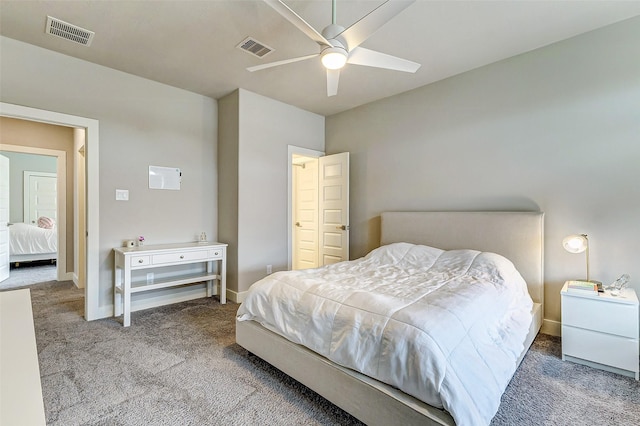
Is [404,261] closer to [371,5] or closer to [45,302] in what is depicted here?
[371,5]

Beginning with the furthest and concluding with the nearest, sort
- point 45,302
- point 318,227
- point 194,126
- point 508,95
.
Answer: point 318,227
point 194,126
point 45,302
point 508,95

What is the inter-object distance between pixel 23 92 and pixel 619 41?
5.55 m

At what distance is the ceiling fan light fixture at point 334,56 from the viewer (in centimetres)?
200

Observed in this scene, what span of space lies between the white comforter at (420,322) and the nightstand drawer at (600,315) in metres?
0.29

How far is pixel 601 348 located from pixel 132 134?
501cm

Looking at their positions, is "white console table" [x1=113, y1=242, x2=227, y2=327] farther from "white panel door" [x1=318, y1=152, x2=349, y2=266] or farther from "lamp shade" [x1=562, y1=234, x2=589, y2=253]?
"lamp shade" [x1=562, y1=234, x2=589, y2=253]

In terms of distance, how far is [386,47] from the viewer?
113 inches

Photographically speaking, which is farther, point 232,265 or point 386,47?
point 232,265

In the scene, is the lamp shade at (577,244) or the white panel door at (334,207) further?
the white panel door at (334,207)

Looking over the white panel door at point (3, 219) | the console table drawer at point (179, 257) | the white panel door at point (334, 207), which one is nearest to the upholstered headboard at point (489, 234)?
the white panel door at point (334, 207)

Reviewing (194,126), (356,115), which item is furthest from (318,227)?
(194,126)

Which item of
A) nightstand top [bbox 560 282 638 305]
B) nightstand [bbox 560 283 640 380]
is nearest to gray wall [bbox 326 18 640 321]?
nightstand top [bbox 560 282 638 305]

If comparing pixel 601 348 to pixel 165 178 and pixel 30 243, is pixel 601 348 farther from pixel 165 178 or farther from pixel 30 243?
pixel 30 243

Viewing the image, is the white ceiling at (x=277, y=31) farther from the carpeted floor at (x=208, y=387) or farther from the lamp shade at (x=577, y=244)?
the carpeted floor at (x=208, y=387)
